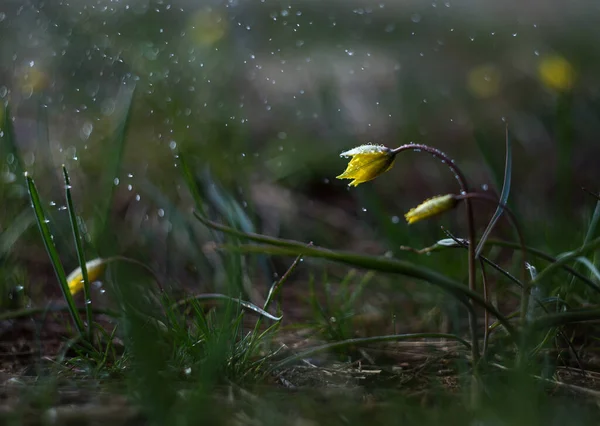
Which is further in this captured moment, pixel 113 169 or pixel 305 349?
pixel 113 169

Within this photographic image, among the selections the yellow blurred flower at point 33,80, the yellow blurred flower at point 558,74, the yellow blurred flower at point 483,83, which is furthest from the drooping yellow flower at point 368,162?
the yellow blurred flower at point 483,83

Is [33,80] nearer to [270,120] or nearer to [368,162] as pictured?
→ [270,120]

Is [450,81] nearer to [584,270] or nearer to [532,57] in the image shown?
[532,57]

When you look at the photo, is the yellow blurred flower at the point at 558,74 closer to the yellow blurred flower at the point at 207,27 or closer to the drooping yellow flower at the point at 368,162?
the yellow blurred flower at the point at 207,27

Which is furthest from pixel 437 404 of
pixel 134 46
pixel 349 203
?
pixel 134 46

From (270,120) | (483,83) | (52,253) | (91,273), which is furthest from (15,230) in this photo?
(483,83)

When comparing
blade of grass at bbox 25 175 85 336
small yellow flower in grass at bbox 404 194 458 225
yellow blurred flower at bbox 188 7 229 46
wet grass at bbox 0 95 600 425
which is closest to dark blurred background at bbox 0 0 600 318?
yellow blurred flower at bbox 188 7 229 46
